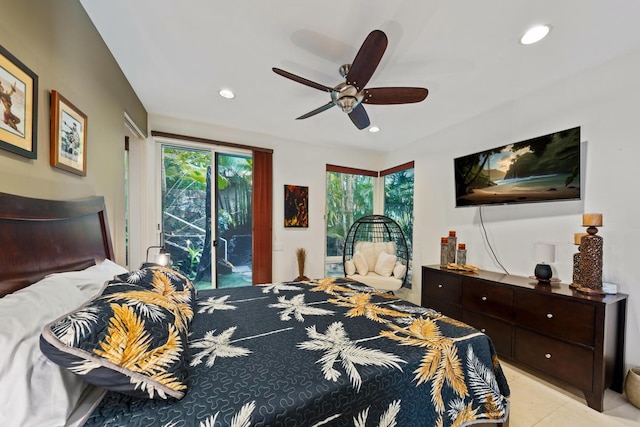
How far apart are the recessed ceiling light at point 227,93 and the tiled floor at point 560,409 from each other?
3.58 metres

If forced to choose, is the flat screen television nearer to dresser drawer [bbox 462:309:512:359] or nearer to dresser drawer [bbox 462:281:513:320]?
dresser drawer [bbox 462:281:513:320]

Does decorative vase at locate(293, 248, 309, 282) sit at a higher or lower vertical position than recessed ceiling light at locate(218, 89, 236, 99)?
lower

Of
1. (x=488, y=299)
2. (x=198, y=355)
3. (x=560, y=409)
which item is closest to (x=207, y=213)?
(x=198, y=355)

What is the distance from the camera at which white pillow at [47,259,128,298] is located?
1149 millimetres

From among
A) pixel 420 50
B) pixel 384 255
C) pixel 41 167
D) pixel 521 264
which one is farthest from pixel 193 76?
pixel 521 264

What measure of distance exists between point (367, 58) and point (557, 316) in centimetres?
241

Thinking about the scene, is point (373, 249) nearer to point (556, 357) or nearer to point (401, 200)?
point (401, 200)

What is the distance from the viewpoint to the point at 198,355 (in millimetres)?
1115

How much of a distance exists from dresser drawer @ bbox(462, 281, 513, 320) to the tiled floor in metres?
0.55

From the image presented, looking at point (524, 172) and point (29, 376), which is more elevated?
point (524, 172)

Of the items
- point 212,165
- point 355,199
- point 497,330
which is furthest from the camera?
point 355,199

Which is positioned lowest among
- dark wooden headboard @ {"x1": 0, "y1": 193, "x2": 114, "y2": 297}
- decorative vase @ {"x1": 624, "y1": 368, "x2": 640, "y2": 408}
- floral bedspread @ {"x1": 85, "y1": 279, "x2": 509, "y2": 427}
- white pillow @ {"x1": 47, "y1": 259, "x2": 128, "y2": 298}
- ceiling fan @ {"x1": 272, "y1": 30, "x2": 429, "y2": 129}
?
decorative vase @ {"x1": 624, "y1": 368, "x2": 640, "y2": 408}

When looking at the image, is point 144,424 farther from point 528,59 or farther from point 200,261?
point 528,59

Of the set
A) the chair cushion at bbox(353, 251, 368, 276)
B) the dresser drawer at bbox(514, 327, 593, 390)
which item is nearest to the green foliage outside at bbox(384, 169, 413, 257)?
the chair cushion at bbox(353, 251, 368, 276)
